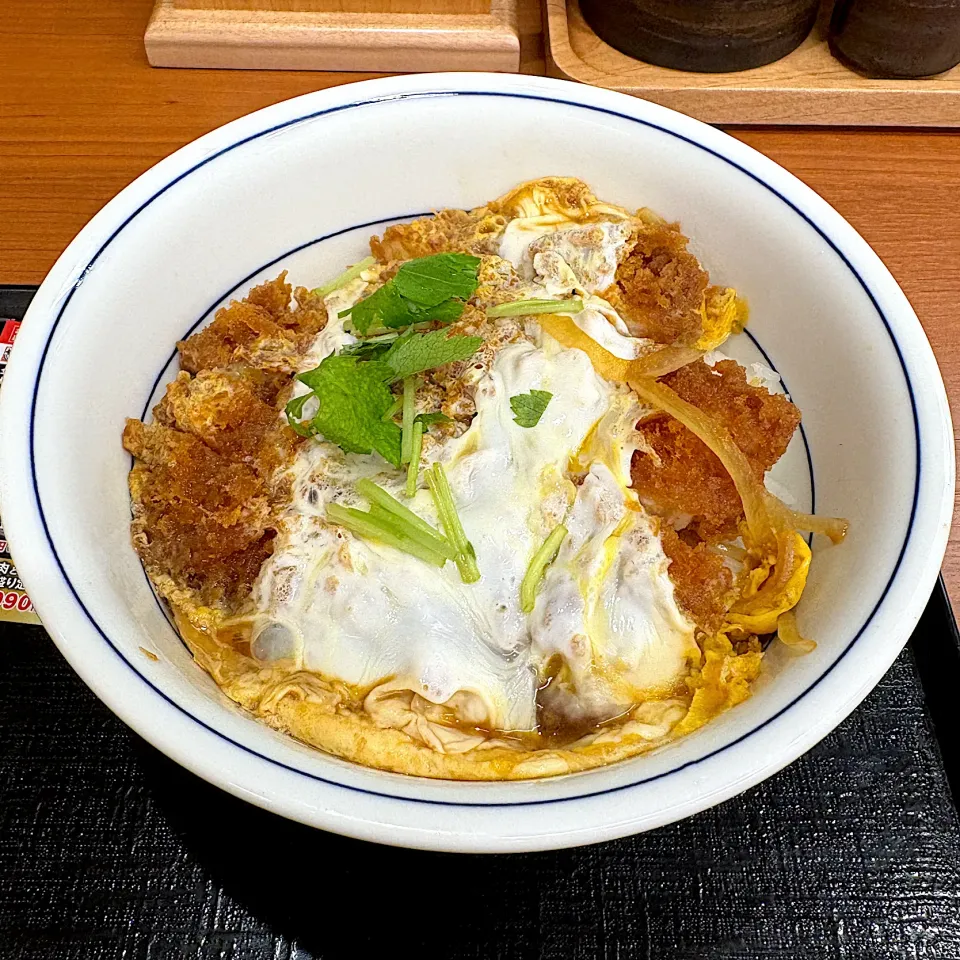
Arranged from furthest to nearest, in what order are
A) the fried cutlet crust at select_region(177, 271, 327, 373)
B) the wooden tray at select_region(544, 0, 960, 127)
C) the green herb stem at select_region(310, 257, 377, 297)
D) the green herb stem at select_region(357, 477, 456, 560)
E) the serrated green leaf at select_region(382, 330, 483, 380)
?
the wooden tray at select_region(544, 0, 960, 127) < the green herb stem at select_region(310, 257, 377, 297) < the fried cutlet crust at select_region(177, 271, 327, 373) < the serrated green leaf at select_region(382, 330, 483, 380) < the green herb stem at select_region(357, 477, 456, 560)

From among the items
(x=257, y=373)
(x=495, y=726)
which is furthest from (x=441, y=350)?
(x=495, y=726)

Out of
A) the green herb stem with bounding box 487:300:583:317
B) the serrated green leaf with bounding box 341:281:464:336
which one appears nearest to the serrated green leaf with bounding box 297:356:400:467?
the serrated green leaf with bounding box 341:281:464:336

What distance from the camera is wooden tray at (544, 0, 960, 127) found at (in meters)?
2.15

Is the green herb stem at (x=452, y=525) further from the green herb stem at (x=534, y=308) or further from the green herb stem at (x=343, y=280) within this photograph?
the green herb stem at (x=343, y=280)

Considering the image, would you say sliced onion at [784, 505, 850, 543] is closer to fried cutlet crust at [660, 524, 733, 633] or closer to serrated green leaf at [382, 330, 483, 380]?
fried cutlet crust at [660, 524, 733, 633]

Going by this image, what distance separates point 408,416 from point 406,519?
0.19 m

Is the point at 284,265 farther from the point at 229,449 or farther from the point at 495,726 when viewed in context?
the point at 495,726

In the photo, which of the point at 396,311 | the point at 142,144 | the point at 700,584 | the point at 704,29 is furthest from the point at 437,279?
the point at 142,144

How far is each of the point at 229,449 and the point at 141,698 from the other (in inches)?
19.9

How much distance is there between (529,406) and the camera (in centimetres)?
134

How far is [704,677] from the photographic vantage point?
1203 millimetres

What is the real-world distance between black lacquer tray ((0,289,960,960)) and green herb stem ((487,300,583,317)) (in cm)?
90

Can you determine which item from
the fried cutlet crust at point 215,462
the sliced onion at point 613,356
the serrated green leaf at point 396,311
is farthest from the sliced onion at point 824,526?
the fried cutlet crust at point 215,462

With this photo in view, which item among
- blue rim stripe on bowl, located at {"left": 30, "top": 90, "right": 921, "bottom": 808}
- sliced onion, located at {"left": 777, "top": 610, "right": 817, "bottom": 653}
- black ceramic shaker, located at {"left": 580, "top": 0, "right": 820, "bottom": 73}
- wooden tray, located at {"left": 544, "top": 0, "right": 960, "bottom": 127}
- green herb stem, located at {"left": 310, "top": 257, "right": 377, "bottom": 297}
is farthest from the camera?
wooden tray, located at {"left": 544, "top": 0, "right": 960, "bottom": 127}
